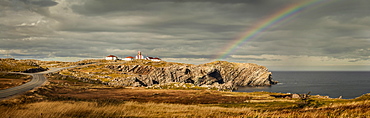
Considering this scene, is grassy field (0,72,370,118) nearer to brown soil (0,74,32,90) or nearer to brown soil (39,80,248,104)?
brown soil (39,80,248,104)

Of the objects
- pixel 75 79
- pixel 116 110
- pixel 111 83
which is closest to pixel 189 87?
pixel 111 83

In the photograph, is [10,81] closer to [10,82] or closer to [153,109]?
[10,82]

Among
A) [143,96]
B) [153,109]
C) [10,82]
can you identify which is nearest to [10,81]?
[10,82]

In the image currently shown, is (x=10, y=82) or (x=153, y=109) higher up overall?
(x=153, y=109)

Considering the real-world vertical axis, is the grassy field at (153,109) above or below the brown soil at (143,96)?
above

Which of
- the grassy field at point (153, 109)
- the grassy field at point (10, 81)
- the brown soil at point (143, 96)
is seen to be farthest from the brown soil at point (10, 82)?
the grassy field at point (153, 109)

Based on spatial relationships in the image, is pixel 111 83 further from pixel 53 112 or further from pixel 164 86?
pixel 53 112

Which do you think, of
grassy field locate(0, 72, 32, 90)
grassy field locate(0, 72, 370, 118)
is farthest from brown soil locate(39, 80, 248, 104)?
grassy field locate(0, 72, 370, 118)

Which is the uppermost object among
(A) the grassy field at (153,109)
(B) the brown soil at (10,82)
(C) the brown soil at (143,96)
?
(A) the grassy field at (153,109)

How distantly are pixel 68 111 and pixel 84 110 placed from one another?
5.03ft

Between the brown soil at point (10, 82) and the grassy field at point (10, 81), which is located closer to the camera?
the brown soil at point (10, 82)

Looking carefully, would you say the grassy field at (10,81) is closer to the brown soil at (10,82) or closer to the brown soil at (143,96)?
the brown soil at (10,82)

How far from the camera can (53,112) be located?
2047cm

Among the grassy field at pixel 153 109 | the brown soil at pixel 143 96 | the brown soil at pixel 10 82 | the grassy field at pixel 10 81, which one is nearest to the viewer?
the grassy field at pixel 153 109
